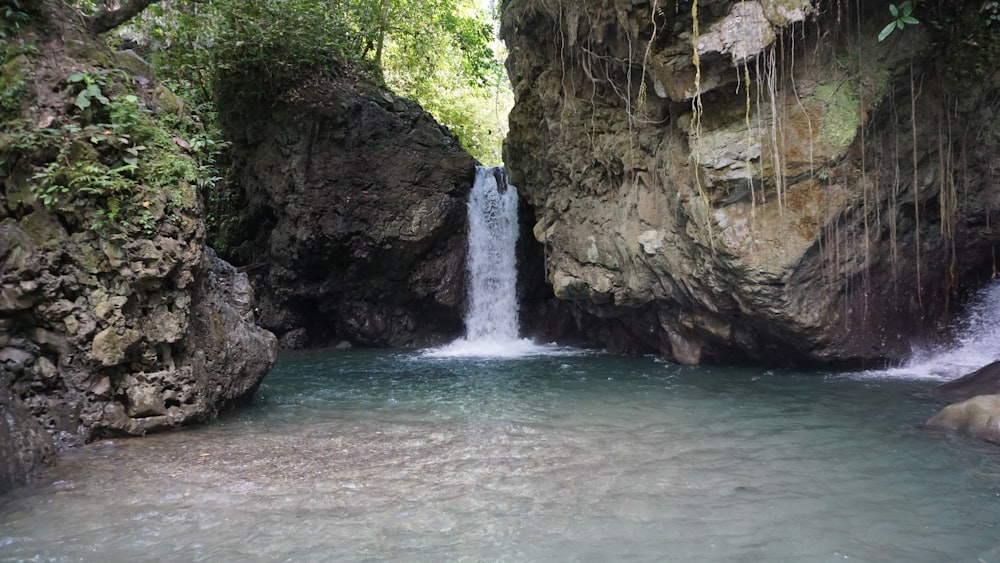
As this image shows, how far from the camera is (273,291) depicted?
1612cm

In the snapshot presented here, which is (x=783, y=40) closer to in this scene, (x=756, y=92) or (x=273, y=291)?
(x=756, y=92)

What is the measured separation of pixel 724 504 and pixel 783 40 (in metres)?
6.66

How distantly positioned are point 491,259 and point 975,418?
36.6ft

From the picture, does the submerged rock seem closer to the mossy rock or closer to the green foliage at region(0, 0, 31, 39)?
the mossy rock

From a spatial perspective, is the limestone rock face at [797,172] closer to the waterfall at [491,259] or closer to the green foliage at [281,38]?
the waterfall at [491,259]

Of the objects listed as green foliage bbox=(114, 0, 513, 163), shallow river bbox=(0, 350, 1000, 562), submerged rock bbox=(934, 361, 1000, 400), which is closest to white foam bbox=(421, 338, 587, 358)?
shallow river bbox=(0, 350, 1000, 562)

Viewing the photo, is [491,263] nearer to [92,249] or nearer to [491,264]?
[491,264]

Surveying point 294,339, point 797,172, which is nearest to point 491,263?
point 294,339

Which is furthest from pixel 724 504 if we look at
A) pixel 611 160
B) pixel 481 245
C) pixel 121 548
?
pixel 481 245

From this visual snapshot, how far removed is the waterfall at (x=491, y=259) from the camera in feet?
53.2

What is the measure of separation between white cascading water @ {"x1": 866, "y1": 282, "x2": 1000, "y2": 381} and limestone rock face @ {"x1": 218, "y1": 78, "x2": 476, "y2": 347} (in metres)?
9.61

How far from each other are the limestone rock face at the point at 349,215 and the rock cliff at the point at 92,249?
25.5 ft

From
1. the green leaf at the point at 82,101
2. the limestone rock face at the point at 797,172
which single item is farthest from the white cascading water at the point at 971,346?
the green leaf at the point at 82,101

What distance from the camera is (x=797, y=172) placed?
9141mm
